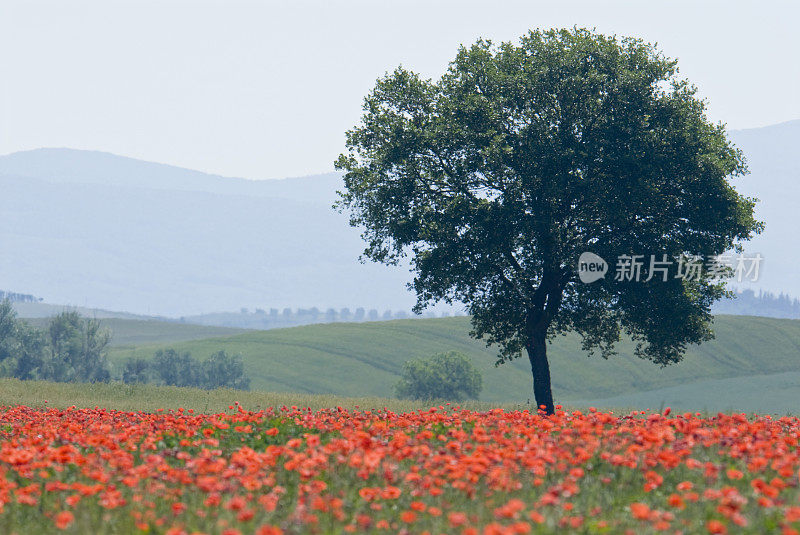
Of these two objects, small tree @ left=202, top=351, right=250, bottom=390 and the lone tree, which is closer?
the lone tree

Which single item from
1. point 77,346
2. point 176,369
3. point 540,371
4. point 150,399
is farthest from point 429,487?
point 176,369

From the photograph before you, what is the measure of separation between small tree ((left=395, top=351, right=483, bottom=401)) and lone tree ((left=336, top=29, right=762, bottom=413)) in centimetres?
7796

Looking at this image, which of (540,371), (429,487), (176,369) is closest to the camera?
(429,487)

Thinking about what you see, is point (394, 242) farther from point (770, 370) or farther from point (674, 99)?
point (770, 370)

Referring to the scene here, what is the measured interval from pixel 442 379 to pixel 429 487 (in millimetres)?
100415

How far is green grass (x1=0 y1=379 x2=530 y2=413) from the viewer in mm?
31984

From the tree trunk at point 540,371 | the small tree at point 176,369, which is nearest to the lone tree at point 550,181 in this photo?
the tree trunk at point 540,371

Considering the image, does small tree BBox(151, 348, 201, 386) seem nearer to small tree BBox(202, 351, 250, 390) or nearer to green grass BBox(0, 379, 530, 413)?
small tree BBox(202, 351, 250, 390)

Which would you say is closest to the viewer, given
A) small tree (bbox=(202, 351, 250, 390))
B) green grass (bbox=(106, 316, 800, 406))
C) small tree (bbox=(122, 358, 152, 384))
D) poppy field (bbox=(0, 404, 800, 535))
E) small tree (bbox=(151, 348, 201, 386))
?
poppy field (bbox=(0, 404, 800, 535))

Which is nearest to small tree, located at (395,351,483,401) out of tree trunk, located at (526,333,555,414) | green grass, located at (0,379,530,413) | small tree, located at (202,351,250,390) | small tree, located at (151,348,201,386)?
small tree, located at (202,351,250,390)

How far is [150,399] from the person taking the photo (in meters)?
36.5

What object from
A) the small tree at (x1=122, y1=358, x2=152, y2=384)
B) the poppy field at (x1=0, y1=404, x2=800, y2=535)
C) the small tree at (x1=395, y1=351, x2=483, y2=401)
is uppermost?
the poppy field at (x1=0, y1=404, x2=800, y2=535)

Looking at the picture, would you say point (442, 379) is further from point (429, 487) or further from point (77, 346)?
point (429, 487)

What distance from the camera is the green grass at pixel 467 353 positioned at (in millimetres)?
119281
